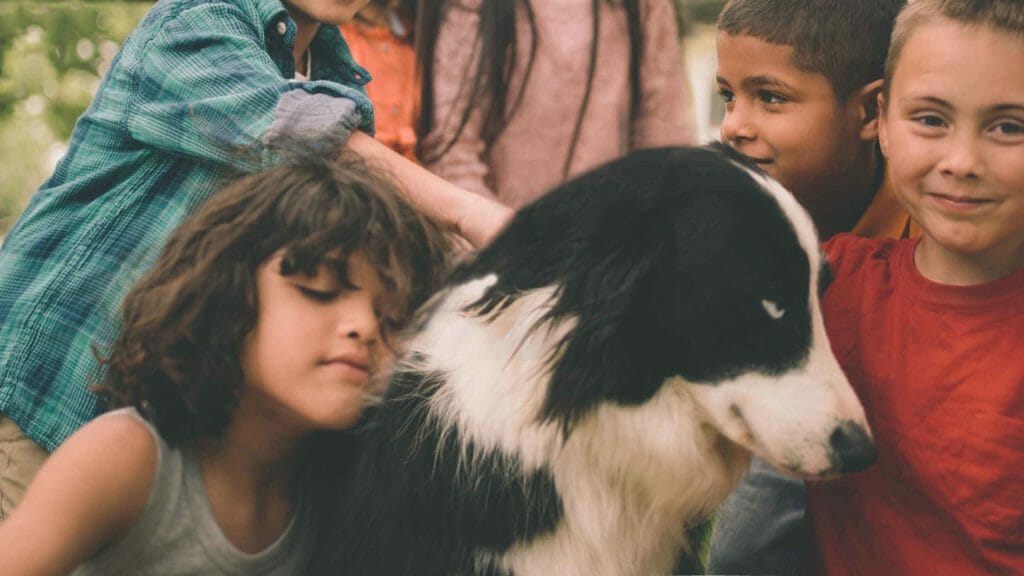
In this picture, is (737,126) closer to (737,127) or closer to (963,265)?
(737,127)

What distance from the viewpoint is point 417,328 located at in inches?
62.4

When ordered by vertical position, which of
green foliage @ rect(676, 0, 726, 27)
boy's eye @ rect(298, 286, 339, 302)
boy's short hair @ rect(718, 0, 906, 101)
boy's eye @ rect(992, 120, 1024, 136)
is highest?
boy's eye @ rect(992, 120, 1024, 136)

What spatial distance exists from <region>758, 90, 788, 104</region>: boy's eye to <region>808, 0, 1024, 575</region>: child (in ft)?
1.03

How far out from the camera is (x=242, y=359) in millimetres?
1603

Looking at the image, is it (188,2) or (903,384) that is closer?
(903,384)

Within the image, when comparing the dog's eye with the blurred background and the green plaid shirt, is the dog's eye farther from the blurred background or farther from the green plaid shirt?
the blurred background

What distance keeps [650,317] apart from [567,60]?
173 centimetres

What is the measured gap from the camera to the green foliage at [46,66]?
564 centimetres

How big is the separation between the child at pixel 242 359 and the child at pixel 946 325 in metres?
0.76

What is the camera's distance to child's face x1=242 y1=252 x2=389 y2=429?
60.8 inches

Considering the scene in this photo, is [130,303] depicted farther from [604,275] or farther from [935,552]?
[935,552]

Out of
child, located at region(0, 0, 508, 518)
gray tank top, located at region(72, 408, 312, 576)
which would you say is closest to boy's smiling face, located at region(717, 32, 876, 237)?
child, located at region(0, 0, 508, 518)

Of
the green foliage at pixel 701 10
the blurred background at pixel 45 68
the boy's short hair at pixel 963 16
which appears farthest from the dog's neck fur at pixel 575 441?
the blurred background at pixel 45 68

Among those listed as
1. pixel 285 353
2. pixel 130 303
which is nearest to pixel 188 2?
pixel 130 303
